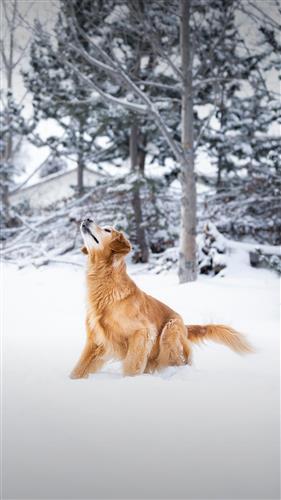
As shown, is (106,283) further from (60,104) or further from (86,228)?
(60,104)

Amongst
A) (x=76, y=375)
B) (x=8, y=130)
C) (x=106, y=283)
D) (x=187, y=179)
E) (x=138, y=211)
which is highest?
(x=8, y=130)

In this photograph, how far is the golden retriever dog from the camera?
300 cm

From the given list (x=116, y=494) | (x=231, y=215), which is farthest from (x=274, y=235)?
(x=116, y=494)

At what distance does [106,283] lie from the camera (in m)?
3.12

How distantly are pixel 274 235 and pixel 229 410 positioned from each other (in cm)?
1169

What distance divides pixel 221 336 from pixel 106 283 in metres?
1.06

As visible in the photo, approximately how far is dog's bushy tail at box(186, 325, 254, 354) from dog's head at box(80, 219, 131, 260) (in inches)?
34.7

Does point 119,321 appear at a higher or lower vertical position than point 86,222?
lower

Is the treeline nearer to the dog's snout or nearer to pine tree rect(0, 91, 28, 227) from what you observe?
pine tree rect(0, 91, 28, 227)

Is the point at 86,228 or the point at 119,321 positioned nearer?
the point at 119,321

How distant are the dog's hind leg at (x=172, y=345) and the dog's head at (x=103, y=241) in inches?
24.6

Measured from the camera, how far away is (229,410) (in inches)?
94.8

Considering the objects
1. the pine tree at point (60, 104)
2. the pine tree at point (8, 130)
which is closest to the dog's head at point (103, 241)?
the pine tree at point (60, 104)

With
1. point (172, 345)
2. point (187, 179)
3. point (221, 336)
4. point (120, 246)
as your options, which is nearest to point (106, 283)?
point (120, 246)
